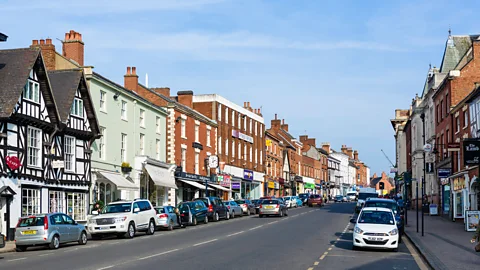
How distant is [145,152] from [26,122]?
53.5ft

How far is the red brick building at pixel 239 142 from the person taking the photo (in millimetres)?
64812

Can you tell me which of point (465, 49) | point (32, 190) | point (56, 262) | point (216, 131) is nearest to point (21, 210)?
point (32, 190)

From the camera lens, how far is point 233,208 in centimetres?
4978

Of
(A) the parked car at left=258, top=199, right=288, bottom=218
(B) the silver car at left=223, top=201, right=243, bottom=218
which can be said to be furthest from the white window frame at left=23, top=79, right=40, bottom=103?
(A) the parked car at left=258, top=199, right=288, bottom=218

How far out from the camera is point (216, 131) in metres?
64.1

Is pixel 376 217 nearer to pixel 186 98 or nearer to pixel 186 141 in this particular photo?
pixel 186 141

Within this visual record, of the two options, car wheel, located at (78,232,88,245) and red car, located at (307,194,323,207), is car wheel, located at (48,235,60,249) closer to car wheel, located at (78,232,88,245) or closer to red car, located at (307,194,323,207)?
car wheel, located at (78,232,88,245)

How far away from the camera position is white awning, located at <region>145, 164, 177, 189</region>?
149 ft

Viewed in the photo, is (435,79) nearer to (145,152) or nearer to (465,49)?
(465,49)

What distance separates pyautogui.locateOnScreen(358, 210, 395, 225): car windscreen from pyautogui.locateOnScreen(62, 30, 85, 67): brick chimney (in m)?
23.3

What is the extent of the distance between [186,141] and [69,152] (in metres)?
20.0

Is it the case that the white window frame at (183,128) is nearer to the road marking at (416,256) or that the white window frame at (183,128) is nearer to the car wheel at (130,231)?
the car wheel at (130,231)

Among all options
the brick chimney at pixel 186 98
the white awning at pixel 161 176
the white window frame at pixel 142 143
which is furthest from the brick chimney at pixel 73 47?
the brick chimney at pixel 186 98

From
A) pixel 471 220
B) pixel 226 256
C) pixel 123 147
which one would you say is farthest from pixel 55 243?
pixel 471 220
